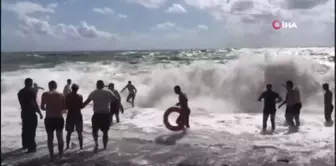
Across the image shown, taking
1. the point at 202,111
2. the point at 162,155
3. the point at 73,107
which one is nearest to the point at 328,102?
the point at 202,111

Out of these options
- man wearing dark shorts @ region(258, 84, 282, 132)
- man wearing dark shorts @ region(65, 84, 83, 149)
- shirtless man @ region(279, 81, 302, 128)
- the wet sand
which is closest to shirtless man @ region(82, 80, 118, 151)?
man wearing dark shorts @ region(65, 84, 83, 149)

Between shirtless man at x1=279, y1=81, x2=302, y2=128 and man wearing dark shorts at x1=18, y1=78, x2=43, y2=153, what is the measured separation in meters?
4.71

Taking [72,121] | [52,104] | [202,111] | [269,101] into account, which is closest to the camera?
[52,104]

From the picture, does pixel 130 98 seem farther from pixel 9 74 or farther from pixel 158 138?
pixel 9 74

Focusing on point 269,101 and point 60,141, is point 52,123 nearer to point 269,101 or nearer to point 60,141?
point 60,141

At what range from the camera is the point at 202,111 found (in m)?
9.84

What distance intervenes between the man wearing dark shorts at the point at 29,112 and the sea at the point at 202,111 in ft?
0.68

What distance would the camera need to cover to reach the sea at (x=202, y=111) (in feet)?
19.2

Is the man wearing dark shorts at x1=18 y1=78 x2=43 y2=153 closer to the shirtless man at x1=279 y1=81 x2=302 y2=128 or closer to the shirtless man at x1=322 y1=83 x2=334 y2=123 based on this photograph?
the shirtless man at x1=279 y1=81 x2=302 y2=128

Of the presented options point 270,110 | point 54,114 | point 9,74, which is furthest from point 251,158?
point 9,74

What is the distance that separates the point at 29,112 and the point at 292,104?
4.94 metres

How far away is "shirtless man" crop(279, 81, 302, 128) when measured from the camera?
293 inches

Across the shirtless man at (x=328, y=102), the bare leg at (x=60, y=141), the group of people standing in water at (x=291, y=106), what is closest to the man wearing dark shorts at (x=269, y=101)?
the group of people standing in water at (x=291, y=106)

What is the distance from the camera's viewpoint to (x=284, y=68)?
32.0 feet
